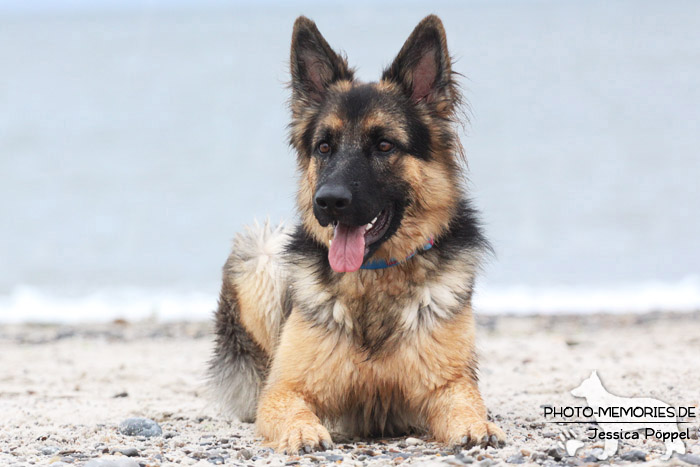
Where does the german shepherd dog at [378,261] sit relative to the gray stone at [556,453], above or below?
above

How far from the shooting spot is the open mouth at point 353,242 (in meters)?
4.52

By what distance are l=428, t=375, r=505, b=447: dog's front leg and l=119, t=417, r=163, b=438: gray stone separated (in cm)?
174

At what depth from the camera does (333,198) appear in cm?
427

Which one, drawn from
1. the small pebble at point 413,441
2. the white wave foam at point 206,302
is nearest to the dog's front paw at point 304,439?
the small pebble at point 413,441

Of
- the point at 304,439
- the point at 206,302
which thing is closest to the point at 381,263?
the point at 304,439

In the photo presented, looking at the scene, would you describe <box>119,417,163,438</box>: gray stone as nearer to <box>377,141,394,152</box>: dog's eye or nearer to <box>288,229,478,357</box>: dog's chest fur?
<box>288,229,478,357</box>: dog's chest fur

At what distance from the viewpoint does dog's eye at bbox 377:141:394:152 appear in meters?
4.67

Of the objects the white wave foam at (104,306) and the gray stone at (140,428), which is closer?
the gray stone at (140,428)

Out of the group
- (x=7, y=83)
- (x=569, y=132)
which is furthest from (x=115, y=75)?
(x=569, y=132)

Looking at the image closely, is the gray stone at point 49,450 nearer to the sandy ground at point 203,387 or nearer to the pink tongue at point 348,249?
the sandy ground at point 203,387

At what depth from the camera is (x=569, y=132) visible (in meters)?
26.1

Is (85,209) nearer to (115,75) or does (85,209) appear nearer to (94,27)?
(115,75)

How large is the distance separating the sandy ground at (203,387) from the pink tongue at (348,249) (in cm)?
103

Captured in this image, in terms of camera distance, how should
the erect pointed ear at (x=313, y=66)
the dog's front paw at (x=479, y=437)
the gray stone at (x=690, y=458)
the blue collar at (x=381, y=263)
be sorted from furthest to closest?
the erect pointed ear at (x=313, y=66)
the blue collar at (x=381, y=263)
the dog's front paw at (x=479, y=437)
the gray stone at (x=690, y=458)
